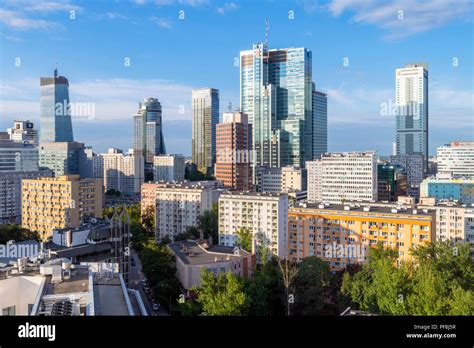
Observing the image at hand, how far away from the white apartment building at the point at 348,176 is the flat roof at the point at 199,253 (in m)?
10.0

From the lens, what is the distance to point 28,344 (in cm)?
131

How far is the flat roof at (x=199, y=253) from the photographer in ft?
21.8

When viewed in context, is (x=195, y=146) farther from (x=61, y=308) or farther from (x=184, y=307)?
(x=61, y=308)

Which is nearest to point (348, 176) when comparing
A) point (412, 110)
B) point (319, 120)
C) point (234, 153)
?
point (234, 153)

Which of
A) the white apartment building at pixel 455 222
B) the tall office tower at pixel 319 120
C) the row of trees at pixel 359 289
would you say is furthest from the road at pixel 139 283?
the tall office tower at pixel 319 120

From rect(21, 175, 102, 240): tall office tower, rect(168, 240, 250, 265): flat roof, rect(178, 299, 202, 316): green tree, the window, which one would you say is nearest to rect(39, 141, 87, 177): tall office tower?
rect(21, 175, 102, 240): tall office tower

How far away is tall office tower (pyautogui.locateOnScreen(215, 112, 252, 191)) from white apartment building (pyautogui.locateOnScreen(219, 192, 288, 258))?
6.85 metres

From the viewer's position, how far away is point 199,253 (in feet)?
23.6

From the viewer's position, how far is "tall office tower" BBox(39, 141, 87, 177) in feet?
68.8

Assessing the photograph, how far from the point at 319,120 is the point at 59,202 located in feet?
50.7

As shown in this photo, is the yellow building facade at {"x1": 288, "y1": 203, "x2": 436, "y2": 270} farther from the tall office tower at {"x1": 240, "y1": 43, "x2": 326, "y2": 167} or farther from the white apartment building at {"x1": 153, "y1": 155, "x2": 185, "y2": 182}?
the white apartment building at {"x1": 153, "y1": 155, "x2": 185, "y2": 182}

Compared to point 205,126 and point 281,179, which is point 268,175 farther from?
point 205,126

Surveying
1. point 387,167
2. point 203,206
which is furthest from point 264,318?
point 387,167

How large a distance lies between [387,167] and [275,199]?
10874 mm
